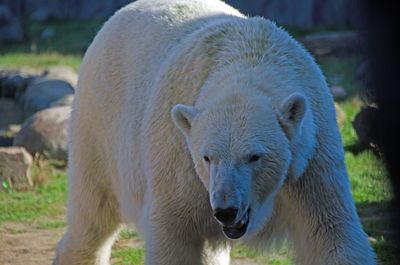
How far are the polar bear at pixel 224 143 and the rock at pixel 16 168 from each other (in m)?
3.25

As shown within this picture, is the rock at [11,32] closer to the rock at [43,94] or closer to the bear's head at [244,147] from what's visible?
the rock at [43,94]

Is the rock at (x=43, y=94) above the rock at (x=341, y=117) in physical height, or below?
below

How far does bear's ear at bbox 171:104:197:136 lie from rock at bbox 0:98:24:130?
275 inches

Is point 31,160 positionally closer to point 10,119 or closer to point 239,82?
point 10,119

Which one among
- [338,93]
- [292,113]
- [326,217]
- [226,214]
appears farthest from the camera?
[338,93]

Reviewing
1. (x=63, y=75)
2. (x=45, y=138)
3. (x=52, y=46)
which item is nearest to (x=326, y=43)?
(x=63, y=75)

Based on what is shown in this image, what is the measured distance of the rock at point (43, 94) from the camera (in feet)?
31.6

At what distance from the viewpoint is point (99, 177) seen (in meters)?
4.25

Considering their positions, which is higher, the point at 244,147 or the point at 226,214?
the point at 244,147

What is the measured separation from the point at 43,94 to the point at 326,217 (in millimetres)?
7269

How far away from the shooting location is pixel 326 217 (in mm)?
3113

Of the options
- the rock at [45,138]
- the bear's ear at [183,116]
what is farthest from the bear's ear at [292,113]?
the rock at [45,138]

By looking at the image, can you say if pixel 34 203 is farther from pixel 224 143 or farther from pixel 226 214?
pixel 226 214

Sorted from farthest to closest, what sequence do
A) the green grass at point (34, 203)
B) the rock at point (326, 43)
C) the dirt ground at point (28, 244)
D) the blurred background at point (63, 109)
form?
the rock at point (326, 43) → the green grass at point (34, 203) → the dirt ground at point (28, 244) → the blurred background at point (63, 109)
